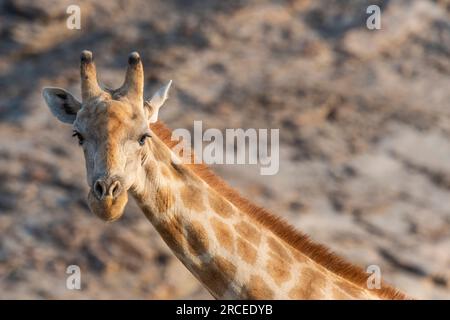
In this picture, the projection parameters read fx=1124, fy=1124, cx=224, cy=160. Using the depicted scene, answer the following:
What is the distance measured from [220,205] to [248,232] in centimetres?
34

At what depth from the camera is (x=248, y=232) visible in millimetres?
9758

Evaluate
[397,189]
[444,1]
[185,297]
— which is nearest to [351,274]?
[185,297]

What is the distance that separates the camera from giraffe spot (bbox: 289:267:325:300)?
31.7 feet

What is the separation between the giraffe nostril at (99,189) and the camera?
8836 mm

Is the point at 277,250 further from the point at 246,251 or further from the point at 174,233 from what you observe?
the point at 174,233

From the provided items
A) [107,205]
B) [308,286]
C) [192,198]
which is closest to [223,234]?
[192,198]

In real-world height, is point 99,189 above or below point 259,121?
below

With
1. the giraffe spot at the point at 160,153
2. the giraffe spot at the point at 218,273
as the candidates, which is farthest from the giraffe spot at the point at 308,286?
the giraffe spot at the point at 160,153

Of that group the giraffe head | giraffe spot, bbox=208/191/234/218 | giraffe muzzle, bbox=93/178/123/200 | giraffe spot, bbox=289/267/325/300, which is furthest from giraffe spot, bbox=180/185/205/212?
giraffe spot, bbox=289/267/325/300

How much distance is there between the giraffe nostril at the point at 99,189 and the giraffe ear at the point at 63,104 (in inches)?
47.8

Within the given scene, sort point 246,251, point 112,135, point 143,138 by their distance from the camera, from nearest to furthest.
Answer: point 112,135, point 143,138, point 246,251

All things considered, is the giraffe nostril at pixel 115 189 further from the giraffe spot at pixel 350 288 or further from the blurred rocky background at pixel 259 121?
the blurred rocky background at pixel 259 121

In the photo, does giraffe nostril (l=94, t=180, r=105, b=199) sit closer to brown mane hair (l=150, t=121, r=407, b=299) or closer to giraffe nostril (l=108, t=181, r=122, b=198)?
giraffe nostril (l=108, t=181, r=122, b=198)

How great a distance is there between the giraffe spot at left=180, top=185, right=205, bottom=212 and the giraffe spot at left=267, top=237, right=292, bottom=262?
70cm
